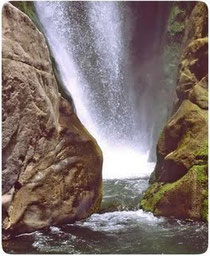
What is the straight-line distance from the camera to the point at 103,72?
1909 cm

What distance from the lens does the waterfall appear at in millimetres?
17391

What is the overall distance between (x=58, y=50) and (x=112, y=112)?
434cm

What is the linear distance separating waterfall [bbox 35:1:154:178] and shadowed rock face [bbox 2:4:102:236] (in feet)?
28.2

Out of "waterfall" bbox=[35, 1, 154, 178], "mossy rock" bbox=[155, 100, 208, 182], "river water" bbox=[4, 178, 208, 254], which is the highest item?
"waterfall" bbox=[35, 1, 154, 178]

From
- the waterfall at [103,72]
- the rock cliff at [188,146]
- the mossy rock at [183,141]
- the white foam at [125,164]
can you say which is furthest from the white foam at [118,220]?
the waterfall at [103,72]

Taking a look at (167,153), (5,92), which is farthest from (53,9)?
(5,92)

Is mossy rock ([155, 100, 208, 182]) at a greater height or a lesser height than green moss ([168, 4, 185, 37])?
lesser

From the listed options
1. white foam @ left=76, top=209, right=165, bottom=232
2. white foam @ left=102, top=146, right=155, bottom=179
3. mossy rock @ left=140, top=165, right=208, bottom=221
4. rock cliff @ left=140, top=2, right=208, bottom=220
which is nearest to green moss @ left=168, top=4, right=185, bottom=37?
white foam @ left=102, top=146, right=155, bottom=179

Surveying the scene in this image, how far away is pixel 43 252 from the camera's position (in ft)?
20.0

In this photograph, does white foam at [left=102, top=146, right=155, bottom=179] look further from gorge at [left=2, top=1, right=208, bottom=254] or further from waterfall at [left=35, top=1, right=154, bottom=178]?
gorge at [left=2, top=1, right=208, bottom=254]

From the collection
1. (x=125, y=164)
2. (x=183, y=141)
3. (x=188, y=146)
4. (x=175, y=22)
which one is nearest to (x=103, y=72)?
(x=175, y=22)

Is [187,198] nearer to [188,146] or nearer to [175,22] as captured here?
[188,146]

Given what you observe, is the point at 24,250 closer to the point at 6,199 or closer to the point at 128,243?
the point at 6,199

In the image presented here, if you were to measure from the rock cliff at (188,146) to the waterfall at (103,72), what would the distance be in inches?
298
